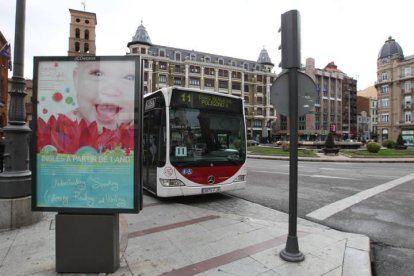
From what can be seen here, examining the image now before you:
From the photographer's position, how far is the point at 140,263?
364 cm

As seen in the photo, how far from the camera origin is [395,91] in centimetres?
6512

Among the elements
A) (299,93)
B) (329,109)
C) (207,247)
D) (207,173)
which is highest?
(329,109)

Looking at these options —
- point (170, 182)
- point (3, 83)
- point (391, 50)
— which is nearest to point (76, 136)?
point (170, 182)

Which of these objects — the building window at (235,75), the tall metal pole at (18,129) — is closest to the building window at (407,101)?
the building window at (235,75)

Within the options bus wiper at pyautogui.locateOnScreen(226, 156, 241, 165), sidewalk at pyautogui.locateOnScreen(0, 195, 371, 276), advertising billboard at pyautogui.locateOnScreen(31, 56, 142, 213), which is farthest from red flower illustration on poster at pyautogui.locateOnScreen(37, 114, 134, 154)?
bus wiper at pyautogui.locateOnScreen(226, 156, 241, 165)

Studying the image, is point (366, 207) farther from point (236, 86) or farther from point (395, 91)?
point (236, 86)

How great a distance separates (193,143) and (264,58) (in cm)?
8415

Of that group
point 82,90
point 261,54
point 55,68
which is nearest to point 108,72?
point 82,90

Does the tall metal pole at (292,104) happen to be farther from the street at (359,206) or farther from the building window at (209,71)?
the building window at (209,71)

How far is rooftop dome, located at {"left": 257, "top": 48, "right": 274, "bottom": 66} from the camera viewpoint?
8562 cm

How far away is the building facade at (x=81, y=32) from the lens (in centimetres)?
6712

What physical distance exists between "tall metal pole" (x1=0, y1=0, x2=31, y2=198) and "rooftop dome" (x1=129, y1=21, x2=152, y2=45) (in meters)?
65.9

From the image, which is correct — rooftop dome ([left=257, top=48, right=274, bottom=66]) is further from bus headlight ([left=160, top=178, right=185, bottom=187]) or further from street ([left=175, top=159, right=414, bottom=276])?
bus headlight ([left=160, top=178, right=185, bottom=187])

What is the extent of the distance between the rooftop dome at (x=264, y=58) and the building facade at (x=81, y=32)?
45398 millimetres
